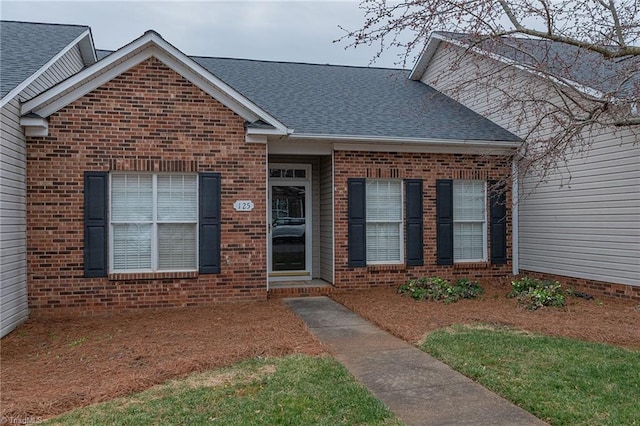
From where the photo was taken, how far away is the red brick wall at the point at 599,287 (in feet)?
28.3

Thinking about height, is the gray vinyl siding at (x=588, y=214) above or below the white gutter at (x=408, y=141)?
below

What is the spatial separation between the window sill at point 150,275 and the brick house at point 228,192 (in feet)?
0.08

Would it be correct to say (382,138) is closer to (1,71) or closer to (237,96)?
(237,96)

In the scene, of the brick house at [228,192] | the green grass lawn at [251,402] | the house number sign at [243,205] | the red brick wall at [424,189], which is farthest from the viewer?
the red brick wall at [424,189]

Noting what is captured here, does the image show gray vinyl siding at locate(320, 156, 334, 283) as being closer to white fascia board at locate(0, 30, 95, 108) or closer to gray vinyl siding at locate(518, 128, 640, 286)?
gray vinyl siding at locate(518, 128, 640, 286)

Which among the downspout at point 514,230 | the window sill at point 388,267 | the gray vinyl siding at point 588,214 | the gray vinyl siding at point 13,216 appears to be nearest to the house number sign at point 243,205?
the window sill at point 388,267

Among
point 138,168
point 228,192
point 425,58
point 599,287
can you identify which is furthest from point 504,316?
point 425,58

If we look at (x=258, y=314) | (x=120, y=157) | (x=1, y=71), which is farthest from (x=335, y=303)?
(x=1, y=71)

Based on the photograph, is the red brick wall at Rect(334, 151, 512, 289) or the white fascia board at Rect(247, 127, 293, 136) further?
the red brick wall at Rect(334, 151, 512, 289)

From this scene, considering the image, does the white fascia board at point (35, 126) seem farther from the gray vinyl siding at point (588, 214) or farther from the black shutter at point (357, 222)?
the gray vinyl siding at point (588, 214)

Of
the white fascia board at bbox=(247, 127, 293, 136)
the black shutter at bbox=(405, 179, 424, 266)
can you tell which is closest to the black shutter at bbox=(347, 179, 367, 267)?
the black shutter at bbox=(405, 179, 424, 266)

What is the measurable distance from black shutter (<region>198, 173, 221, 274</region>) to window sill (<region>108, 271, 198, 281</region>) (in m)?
0.24

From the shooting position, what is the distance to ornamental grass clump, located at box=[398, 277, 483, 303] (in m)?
9.14

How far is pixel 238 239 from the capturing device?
29.3 feet
